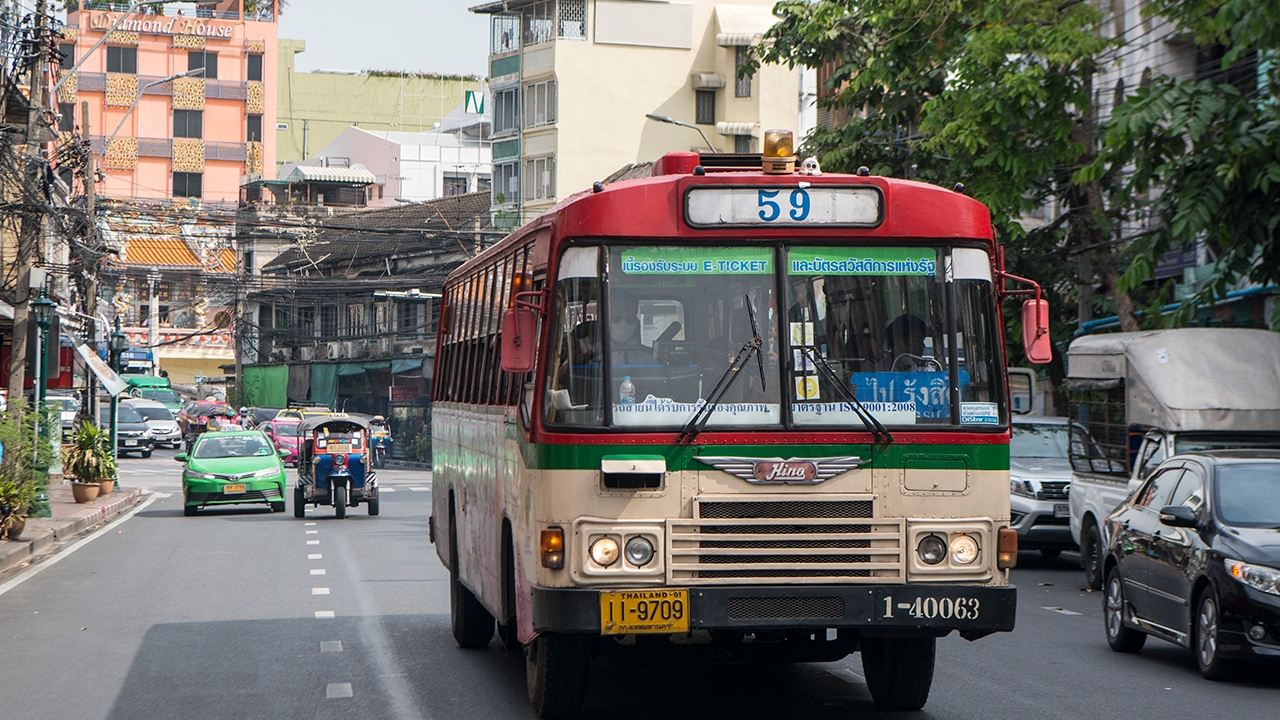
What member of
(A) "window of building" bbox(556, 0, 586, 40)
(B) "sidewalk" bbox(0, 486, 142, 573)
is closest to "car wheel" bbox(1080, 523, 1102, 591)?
(B) "sidewalk" bbox(0, 486, 142, 573)

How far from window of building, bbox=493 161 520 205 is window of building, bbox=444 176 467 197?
2147cm

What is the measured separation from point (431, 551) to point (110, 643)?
8974 mm

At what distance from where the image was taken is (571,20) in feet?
204

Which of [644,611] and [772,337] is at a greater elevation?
[772,337]

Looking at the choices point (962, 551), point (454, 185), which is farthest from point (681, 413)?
point (454, 185)

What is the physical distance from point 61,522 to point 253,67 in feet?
249

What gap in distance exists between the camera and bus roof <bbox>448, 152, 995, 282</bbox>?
26.3ft

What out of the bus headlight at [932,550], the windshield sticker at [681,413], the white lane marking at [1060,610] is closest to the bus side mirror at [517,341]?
the windshield sticker at [681,413]

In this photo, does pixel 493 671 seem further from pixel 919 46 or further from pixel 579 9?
pixel 579 9

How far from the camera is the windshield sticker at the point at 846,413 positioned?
7.95m

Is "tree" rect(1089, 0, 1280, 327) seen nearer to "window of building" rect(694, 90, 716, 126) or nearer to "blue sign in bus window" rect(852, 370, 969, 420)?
"blue sign in bus window" rect(852, 370, 969, 420)

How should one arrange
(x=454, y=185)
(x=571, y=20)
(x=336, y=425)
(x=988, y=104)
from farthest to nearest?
(x=454, y=185), (x=571, y=20), (x=336, y=425), (x=988, y=104)

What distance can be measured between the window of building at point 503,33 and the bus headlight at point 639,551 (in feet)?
186

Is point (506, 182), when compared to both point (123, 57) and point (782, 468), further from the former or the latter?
point (782, 468)
